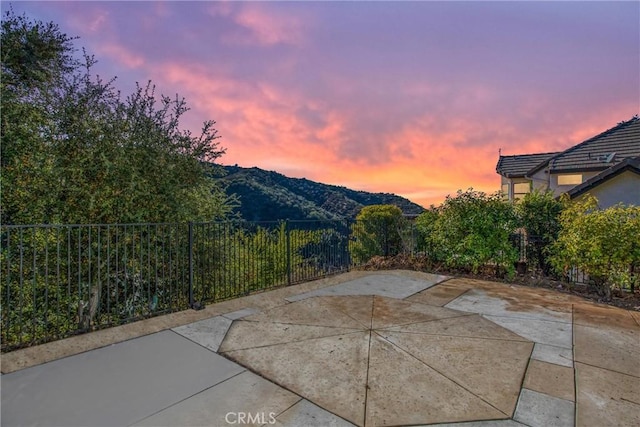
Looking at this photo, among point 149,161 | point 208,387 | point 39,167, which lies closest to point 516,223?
point 208,387

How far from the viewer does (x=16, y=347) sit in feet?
10.0

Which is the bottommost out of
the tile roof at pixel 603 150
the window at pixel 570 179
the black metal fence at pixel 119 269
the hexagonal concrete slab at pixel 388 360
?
the hexagonal concrete slab at pixel 388 360

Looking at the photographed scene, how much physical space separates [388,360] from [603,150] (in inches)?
738

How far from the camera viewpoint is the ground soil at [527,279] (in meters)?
5.26

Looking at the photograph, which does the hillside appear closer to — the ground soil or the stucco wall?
the stucco wall

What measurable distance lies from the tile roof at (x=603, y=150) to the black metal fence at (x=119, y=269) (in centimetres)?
1473

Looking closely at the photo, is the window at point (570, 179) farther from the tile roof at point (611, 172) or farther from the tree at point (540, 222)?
the tree at point (540, 222)

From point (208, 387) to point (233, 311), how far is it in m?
1.93

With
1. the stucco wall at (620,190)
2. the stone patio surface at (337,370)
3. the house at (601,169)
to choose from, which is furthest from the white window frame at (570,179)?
the stone patio surface at (337,370)

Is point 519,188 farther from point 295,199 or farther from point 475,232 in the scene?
point 295,199

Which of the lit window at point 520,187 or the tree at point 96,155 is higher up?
the lit window at point 520,187

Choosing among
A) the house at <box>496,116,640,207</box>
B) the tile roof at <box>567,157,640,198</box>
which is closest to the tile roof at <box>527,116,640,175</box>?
the house at <box>496,116,640,207</box>

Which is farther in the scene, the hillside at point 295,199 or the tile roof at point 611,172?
the hillside at point 295,199

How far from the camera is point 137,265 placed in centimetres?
517
